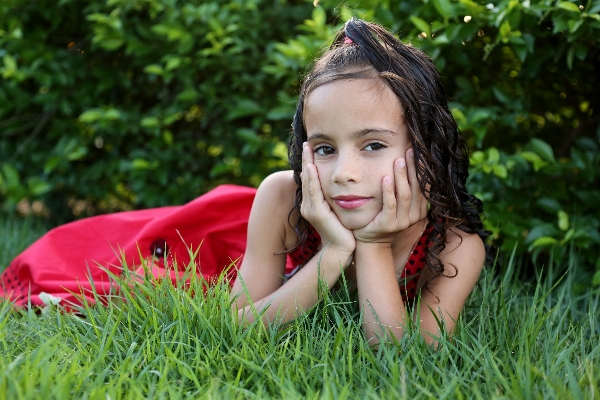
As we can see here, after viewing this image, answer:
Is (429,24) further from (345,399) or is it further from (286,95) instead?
(345,399)

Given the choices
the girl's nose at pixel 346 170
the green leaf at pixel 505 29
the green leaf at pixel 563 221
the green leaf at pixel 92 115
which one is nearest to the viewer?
the girl's nose at pixel 346 170

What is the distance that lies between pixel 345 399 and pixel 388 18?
1744 millimetres

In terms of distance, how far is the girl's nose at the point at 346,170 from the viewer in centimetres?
188

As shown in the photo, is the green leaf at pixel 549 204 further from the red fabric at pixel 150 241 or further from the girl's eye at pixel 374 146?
the red fabric at pixel 150 241

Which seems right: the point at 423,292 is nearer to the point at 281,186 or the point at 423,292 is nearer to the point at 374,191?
the point at 374,191

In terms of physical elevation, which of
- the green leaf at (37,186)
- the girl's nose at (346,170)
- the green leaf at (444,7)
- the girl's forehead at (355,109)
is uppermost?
the green leaf at (444,7)

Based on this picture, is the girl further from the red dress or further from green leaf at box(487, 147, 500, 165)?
the red dress

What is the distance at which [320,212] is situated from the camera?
2.00 m

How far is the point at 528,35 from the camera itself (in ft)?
8.23

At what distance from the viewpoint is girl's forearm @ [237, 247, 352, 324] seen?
6.40 ft

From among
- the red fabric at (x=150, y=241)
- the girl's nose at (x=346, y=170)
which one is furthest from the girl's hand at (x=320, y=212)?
the red fabric at (x=150, y=241)

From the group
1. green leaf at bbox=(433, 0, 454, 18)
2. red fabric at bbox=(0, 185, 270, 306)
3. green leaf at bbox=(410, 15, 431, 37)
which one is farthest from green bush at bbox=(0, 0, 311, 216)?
green leaf at bbox=(433, 0, 454, 18)

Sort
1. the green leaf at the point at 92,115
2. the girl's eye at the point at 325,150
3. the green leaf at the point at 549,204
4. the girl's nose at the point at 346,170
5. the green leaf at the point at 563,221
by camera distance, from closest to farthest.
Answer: the girl's nose at the point at 346,170 < the girl's eye at the point at 325,150 < the green leaf at the point at 563,221 < the green leaf at the point at 549,204 < the green leaf at the point at 92,115

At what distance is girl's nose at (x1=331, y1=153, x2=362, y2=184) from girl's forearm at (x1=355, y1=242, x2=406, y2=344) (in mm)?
A: 240
